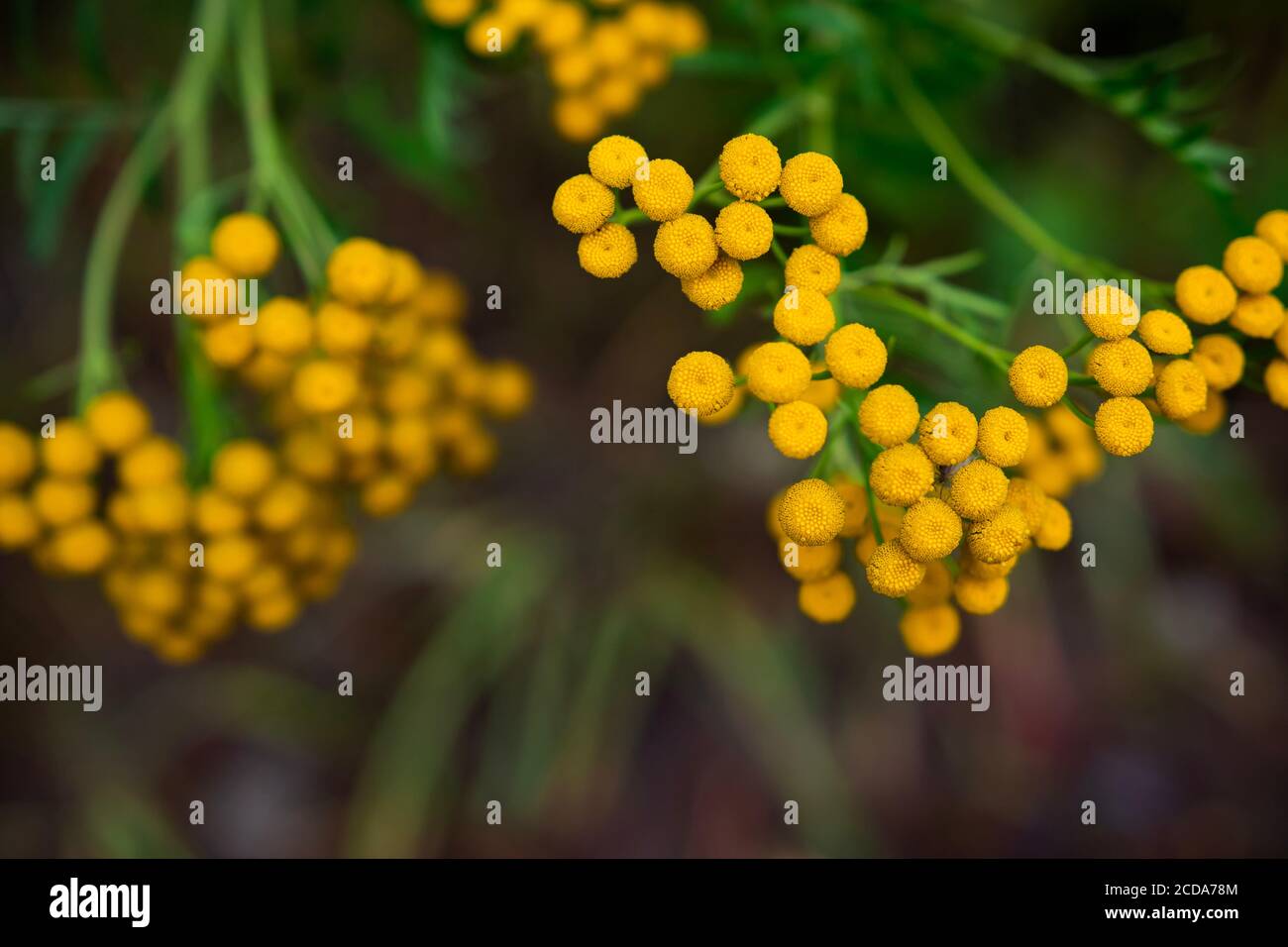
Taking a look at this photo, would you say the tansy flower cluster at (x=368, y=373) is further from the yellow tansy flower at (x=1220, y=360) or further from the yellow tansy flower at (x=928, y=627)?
the yellow tansy flower at (x=1220, y=360)

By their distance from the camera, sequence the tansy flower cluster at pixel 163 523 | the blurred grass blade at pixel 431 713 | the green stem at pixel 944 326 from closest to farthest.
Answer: the green stem at pixel 944 326 < the tansy flower cluster at pixel 163 523 < the blurred grass blade at pixel 431 713

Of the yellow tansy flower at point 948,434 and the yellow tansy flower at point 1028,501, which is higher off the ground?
the yellow tansy flower at point 948,434

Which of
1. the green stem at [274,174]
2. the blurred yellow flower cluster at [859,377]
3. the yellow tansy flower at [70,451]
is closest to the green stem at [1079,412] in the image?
the blurred yellow flower cluster at [859,377]

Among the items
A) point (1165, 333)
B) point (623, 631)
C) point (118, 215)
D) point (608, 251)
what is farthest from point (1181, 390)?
point (623, 631)

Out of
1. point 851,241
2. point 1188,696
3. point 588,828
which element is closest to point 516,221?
point 588,828

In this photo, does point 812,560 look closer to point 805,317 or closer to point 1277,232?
point 805,317

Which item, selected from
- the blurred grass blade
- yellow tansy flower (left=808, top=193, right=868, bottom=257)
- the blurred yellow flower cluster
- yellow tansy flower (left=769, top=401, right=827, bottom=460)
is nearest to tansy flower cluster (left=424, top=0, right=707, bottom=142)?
the blurred yellow flower cluster

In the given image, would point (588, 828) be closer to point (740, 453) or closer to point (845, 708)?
point (845, 708)

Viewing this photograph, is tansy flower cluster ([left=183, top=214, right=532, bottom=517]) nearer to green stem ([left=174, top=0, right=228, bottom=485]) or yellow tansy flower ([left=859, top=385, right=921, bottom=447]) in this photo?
green stem ([left=174, top=0, right=228, bottom=485])
